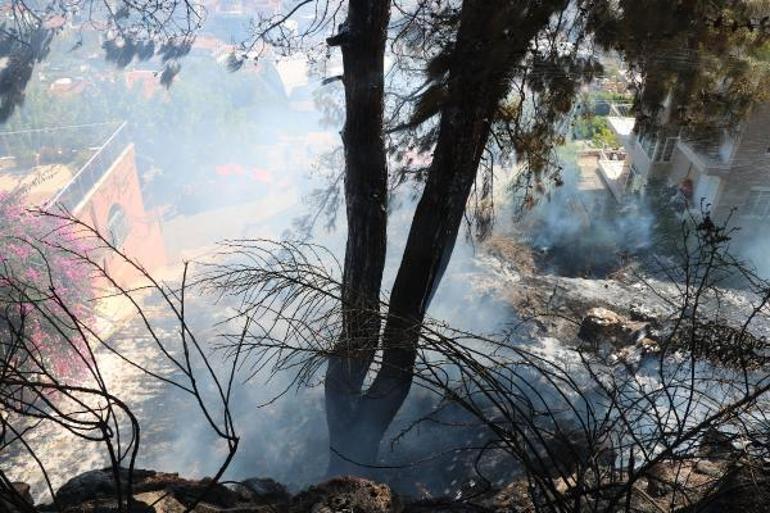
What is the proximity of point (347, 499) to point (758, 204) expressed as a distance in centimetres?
1201

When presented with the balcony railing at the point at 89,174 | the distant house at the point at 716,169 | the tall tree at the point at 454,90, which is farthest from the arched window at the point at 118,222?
the distant house at the point at 716,169

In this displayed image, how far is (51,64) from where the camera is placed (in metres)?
26.5

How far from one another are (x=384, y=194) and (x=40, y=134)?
20096 millimetres

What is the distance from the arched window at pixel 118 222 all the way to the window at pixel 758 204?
55.4 feet

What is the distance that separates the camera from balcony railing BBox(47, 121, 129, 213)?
14.1m

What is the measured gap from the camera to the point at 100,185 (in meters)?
15.8

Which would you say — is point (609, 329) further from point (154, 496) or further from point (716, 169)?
point (154, 496)

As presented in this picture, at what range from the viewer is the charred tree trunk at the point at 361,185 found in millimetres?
3857

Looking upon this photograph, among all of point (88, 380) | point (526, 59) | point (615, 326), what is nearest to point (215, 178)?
point (88, 380)

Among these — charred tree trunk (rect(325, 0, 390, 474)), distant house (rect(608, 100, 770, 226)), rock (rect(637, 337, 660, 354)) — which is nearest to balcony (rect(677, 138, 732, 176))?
distant house (rect(608, 100, 770, 226))

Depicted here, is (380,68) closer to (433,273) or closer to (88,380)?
(433,273)

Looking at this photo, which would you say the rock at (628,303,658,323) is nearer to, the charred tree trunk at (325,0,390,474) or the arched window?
the charred tree trunk at (325,0,390,474)

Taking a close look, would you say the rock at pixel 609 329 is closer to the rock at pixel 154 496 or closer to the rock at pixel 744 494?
the rock at pixel 744 494

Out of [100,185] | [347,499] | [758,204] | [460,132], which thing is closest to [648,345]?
[460,132]
